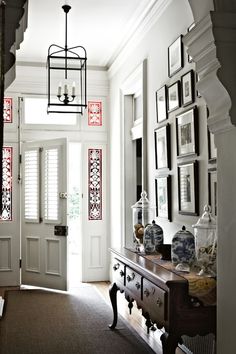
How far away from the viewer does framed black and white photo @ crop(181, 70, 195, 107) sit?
3.85 metres

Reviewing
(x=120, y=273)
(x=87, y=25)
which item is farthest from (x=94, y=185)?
(x=120, y=273)

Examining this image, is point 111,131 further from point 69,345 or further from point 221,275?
point 221,275

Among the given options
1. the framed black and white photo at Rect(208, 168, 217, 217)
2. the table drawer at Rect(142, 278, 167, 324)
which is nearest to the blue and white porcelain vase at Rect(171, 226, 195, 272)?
the table drawer at Rect(142, 278, 167, 324)

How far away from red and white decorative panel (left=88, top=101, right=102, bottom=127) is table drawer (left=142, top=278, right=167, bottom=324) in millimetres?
4283

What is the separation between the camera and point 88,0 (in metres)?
4.90

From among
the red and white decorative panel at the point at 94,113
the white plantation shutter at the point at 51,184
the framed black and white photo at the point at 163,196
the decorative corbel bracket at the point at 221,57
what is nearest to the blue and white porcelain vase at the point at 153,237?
the framed black and white photo at the point at 163,196

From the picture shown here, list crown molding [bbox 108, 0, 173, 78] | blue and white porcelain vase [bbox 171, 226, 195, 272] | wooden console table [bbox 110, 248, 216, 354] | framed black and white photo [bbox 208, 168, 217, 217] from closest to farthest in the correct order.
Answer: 1. wooden console table [bbox 110, 248, 216, 354]
2. blue and white porcelain vase [bbox 171, 226, 195, 272]
3. framed black and white photo [bbox 208, 168, 217, 217]
4. crown molding [bbox 108, 0, 173, 78]

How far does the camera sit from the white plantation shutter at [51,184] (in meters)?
6.68

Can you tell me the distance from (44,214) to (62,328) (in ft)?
7.62

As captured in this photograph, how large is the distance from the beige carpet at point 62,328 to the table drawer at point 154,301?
0.97 meters

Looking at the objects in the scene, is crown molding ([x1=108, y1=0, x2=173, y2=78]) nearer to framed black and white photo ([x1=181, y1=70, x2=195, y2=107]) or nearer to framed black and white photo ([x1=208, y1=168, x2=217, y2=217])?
framed black and white photo ([x1=181, y1=70, x2=195, y2=107])

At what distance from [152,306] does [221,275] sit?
112cm

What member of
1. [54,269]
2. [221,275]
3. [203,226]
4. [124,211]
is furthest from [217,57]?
[54,269]

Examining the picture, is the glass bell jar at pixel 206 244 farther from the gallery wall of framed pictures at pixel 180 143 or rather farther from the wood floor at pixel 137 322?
the wood floor at pixel 137 322
